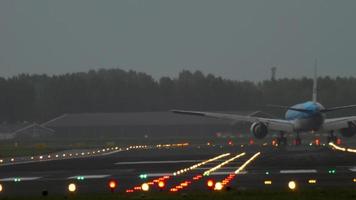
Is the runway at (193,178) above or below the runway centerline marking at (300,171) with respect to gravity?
below

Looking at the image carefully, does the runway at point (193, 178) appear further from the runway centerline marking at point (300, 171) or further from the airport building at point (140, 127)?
the airport building at point (140, 127)

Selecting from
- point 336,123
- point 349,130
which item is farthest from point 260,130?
point 349,130

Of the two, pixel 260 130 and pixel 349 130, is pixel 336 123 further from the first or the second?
pixel 260 130

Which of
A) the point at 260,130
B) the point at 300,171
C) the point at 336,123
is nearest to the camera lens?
the point at 300,171

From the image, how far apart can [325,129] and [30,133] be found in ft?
349

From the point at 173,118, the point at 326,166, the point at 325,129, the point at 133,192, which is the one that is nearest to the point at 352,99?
the point at 173,118

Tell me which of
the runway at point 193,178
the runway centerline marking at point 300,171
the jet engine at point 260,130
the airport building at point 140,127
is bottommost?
the runway at point 193,178

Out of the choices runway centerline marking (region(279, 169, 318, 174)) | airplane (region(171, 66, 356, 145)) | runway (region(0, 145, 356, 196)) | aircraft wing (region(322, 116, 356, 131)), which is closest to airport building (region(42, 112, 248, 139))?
airplane (region(171, 66, 356, 145))

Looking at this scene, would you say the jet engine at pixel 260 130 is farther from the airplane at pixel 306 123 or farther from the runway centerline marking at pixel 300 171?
the runway centerline marking at pixel 300 171

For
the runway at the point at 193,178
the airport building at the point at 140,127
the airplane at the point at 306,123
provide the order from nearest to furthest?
the runway at the point at 193,178, the airplane at the point at 306,123, the airport building at the point at 140,127

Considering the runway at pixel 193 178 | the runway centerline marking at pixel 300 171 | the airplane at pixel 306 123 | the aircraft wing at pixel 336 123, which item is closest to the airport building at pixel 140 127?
the airplane at pixel 306 123

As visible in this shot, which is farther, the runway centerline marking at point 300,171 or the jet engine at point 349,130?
the jet engine at point 349,130

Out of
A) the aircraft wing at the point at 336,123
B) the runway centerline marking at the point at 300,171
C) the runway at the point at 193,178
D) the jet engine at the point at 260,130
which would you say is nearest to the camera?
the runway at the point at 193,178

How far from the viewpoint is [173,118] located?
17575 cm
